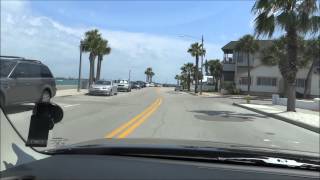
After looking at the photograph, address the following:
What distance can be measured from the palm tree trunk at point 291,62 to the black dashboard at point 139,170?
89.7ft

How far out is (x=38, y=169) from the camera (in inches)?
118

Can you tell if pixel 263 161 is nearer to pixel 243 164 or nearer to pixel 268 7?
pixel 243 164

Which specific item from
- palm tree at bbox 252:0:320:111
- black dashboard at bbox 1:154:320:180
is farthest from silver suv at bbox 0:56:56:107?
palm tree at bbox 252:0:320:111

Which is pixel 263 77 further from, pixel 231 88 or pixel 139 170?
pixel 139 170

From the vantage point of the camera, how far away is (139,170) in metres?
2.80

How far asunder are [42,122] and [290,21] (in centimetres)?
2577

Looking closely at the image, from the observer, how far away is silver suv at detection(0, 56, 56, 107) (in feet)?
17.5

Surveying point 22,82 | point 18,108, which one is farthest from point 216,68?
point 18,108

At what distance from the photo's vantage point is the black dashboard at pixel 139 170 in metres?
2.73

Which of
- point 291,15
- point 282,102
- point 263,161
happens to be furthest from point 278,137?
point 282,102

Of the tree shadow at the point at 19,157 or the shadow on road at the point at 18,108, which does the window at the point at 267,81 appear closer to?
the shadow on road at the point at 18,108

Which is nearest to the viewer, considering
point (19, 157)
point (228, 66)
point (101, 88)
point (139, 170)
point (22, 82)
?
point (139, 170)

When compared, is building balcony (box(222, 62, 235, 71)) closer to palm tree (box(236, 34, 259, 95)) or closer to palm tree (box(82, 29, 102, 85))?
palm tree (box(236, 34, 259, 95))

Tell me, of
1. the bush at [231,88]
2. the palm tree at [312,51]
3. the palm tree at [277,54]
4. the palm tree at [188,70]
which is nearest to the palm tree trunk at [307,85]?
the palm tree at [312,51]
